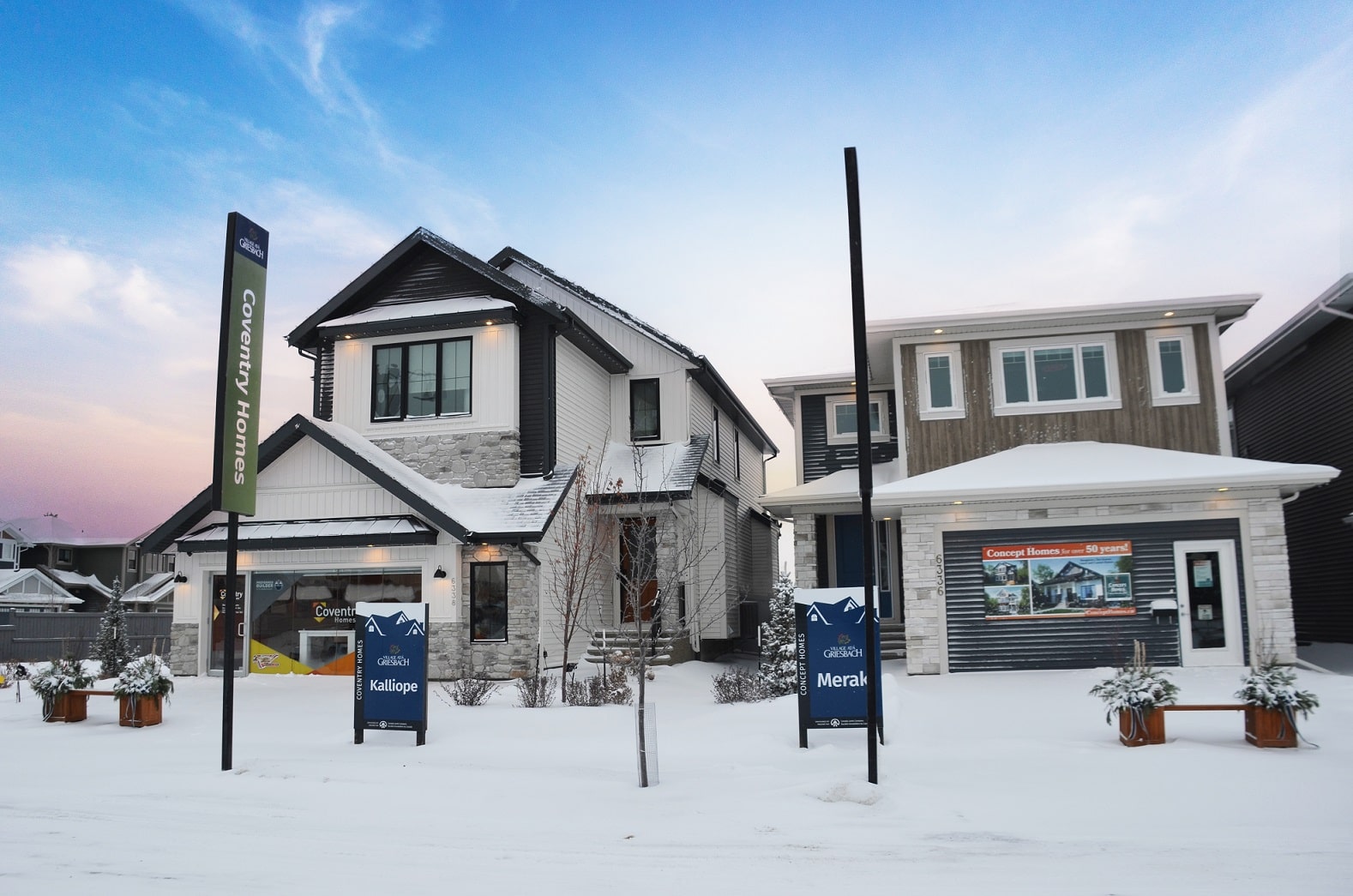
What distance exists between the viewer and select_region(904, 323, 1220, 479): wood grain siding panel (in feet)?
57.4

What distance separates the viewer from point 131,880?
6.27 meters

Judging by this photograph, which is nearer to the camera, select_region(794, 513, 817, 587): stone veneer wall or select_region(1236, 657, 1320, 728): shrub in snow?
select_region(1236, 657, 1320, 728): shrub in snow

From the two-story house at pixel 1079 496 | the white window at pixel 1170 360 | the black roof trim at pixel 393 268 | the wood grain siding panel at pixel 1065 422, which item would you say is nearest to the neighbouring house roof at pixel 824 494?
the two-story house at pixel 1079 496

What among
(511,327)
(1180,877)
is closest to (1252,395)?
(511,327)

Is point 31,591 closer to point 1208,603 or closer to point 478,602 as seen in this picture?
point 478,602

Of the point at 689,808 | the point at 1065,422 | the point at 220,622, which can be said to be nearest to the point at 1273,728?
the point at 689,808

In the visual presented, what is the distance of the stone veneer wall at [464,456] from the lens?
1972 centimetres

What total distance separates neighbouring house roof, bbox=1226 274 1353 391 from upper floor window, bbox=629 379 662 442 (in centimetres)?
1339

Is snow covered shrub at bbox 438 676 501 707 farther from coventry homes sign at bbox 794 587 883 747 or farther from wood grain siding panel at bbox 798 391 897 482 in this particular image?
wood grain siding panel at bbox 798 391 897 482

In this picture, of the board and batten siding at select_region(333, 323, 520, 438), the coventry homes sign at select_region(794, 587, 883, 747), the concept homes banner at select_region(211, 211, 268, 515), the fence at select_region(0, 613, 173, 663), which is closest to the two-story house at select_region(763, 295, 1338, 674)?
the coventry homes sign at select_region(794, 587, 883, 747)

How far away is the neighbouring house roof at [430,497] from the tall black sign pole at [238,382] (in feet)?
22.0

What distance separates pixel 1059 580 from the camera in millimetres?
16281

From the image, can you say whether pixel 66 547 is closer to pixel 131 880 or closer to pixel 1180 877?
pixel 131 880

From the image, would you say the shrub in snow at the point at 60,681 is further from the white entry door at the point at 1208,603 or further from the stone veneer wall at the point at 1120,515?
the white entry door at the point at 1208,603
